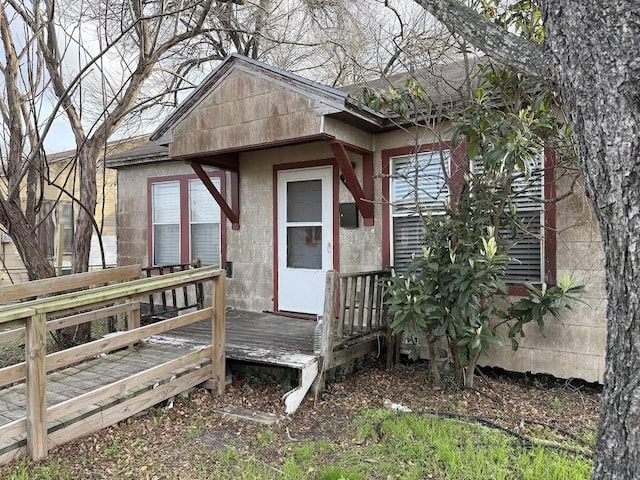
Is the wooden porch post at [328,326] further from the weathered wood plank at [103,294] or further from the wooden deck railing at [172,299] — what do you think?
the wooden deck railing at [172,299]

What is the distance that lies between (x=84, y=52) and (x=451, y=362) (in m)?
5.64

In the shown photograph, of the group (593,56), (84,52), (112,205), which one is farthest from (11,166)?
(112,205)

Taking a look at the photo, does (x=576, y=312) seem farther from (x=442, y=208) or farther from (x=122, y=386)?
(x=122, y=386)

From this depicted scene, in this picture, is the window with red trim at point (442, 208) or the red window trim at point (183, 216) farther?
the red window trim at point (183, 216)

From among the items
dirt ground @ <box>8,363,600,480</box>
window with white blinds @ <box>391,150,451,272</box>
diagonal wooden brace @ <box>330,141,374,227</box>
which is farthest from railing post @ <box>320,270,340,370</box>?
window with white blinds @ <box>391,150,451,272</box>

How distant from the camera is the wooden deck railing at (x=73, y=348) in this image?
9.68ft

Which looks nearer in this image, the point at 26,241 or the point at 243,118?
the point at 243,118

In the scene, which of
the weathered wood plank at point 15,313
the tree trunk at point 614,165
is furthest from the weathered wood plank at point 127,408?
the tree trunk at point 614,165

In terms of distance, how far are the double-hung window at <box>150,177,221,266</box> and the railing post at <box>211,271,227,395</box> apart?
286 centimetres

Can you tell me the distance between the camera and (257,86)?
17.0 ft

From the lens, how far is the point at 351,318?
473cm

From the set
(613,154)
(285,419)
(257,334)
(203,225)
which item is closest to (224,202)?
(203,225)

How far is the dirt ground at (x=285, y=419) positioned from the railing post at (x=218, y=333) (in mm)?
185

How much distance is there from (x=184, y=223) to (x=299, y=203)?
220cm
